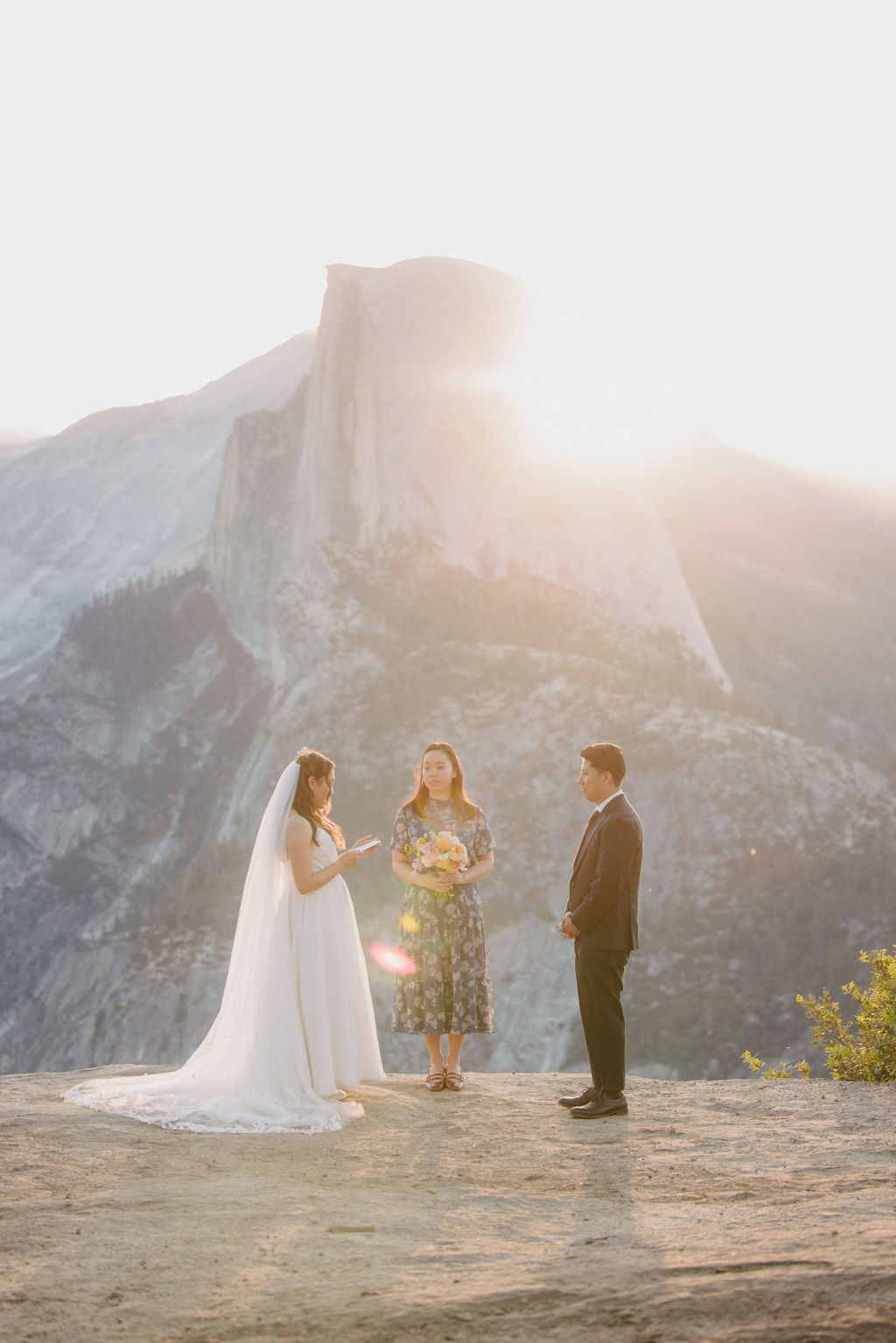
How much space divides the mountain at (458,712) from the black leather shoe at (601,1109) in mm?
13319

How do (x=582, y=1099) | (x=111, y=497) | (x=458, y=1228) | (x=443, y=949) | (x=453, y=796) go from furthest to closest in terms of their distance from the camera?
1. (x=111, y=497)
2. (x=453, y=796)
3. (x=443, y=949)
4. (x=582, y=1099)
5. (x=458, y=1228)

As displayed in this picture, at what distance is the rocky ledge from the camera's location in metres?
3.40

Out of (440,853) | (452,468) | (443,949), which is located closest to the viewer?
(440,853)

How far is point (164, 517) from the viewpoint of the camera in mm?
71062

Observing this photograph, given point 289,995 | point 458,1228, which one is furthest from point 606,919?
point 458,1228

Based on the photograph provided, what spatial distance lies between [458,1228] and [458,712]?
27122mm

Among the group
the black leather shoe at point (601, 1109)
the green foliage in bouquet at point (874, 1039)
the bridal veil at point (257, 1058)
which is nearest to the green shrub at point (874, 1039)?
the green foliage in bouquet at point (874, 1039)

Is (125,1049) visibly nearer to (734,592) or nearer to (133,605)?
(133,605)

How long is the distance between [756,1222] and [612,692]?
2704cm

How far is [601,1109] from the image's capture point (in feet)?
22.8

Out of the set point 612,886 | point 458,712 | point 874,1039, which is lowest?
point 874,1039

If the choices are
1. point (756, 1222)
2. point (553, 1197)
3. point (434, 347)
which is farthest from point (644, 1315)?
point (434, 347)

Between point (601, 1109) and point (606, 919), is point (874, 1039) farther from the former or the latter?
point (606, 919)

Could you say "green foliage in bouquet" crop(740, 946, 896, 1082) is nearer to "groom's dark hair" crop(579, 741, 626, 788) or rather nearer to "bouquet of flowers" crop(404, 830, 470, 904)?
"groom's dark hair" crop(579, 741, 626, 788)
